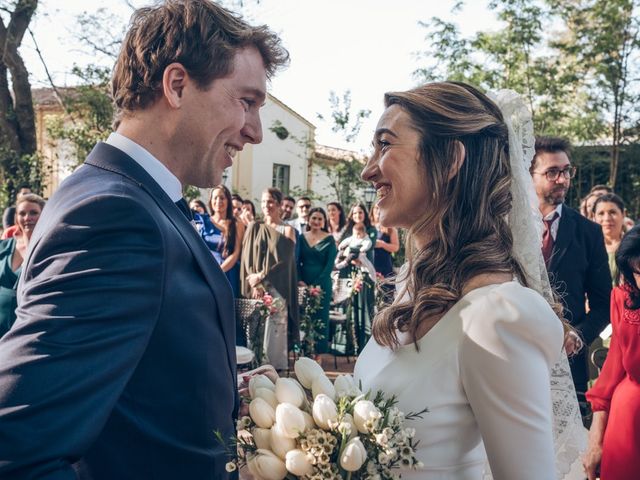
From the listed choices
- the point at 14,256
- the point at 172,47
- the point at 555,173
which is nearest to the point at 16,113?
the point at 14,256

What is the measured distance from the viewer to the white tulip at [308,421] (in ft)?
4.82

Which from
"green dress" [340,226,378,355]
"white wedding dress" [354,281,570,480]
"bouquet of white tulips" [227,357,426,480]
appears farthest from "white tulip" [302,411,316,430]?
"green dress" [340,226,378,355]

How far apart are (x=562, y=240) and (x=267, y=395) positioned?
3.52 metres

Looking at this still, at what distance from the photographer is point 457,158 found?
6.68 ft

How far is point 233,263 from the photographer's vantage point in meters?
8.81

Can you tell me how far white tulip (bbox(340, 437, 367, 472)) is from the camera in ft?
4.53

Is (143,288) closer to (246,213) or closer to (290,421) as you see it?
(290,421)

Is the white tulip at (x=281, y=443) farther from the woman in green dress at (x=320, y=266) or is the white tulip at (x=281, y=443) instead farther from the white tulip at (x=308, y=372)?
the woman in green dress at (x=320, y=266)

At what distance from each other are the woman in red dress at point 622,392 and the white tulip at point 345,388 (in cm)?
174

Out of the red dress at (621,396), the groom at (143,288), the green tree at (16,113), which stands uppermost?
the green tree at (16,113)

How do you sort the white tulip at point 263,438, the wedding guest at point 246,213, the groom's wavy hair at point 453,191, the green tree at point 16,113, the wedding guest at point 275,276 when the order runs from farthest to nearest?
the green tree at point 16,113 < the wedding guest at point 246,213 < the wedding guest at point 275,276 < the groom's wavy hair at point 453,191 < the white tulip at point 263,438

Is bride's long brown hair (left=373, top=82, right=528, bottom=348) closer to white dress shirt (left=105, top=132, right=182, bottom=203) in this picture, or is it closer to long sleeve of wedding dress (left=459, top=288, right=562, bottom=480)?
long sleeve of wedding dress (left=459, top=288, right=562, bottom=480)

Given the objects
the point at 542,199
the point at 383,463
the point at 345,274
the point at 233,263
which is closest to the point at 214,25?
the point at 383,463

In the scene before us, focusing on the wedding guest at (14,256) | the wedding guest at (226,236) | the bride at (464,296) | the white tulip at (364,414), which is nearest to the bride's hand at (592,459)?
the bride at (464,296)
